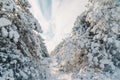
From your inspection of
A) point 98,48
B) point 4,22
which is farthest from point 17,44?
point 98,48

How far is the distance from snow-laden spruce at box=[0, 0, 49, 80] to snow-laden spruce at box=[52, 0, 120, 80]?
148cm

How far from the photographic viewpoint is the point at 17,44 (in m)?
7.60

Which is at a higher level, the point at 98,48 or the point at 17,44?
the point at 17,44

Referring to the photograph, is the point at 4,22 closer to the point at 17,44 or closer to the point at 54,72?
the point at 17,44

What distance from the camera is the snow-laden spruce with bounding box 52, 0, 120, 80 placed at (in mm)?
8758

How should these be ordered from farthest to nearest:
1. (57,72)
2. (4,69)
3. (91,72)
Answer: (57,72)
(91,72)
(4,69)

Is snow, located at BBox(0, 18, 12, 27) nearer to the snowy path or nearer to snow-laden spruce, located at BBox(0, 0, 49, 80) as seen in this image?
snow-laden spruce, located at BBox(0, 0, 49, 80)

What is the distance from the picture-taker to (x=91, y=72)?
862cm

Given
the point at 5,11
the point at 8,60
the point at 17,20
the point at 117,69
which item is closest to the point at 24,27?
the point at 17,20

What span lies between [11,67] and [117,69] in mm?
4256

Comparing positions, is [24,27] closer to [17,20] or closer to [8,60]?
[17,20]

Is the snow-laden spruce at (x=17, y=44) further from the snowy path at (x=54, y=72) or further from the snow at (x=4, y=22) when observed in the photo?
the snowy path at (x=54, y=72)

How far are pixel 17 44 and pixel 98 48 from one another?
10.7ft

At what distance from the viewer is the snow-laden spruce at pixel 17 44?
6816mm
